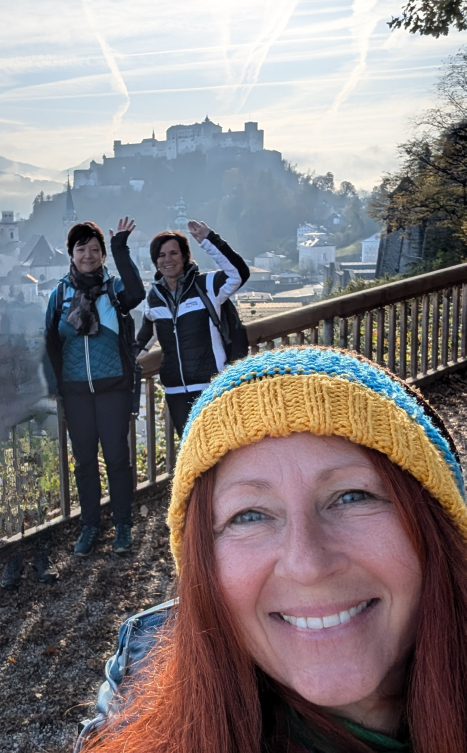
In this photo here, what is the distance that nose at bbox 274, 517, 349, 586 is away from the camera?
0.96 meters

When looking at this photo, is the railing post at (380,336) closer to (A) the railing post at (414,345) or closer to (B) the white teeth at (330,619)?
(A) the railing post at (414,345)

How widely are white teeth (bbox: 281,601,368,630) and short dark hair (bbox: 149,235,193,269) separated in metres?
3.10

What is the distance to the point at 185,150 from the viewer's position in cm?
10462

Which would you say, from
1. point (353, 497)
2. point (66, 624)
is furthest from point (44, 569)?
point (353, 497)

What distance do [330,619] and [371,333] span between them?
4727mm

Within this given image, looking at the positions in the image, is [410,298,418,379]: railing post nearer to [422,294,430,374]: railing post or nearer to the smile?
[422,294,430,374]: railing post

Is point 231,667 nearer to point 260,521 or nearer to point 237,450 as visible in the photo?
point 260,521

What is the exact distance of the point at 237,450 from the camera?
41.6 inches

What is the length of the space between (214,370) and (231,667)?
2848 millimetres

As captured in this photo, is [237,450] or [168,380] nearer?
[237,450]

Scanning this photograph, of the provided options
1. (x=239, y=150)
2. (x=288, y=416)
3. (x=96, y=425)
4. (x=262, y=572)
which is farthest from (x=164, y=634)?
(x=239, y=150)

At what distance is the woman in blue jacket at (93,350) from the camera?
364 cm

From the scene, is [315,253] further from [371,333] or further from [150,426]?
[150,426]

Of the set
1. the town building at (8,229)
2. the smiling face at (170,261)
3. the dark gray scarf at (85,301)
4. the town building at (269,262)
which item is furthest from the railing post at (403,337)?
the town building at (269,262)
